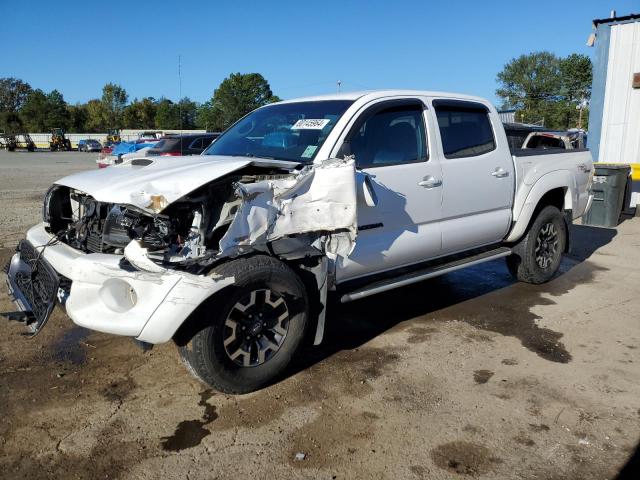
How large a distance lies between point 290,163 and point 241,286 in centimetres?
99

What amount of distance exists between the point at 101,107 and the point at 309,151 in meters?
88.6

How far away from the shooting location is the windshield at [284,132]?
4.17 m

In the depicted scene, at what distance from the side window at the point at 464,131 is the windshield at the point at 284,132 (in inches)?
41.2

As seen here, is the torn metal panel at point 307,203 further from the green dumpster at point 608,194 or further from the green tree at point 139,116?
the green tree at point 139,116

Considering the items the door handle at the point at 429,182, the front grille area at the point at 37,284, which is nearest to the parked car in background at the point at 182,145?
the front grille area at the point at 37,284

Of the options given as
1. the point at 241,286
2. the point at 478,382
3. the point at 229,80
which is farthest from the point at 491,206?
the point at 229,80

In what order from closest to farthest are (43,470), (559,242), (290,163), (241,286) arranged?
(43,470)
(241,286)
(290,163)
(559,242)

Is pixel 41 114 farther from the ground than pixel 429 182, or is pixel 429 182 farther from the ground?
pixel 41 114

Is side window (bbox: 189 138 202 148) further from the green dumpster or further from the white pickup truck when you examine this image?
the white pickup truck

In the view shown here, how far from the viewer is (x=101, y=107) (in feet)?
275

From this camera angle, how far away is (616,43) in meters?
11.3

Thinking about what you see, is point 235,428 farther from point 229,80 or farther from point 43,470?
point 229,80

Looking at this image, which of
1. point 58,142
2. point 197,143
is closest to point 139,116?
point 58,142

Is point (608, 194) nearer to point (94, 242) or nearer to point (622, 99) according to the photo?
point (622, 99)
